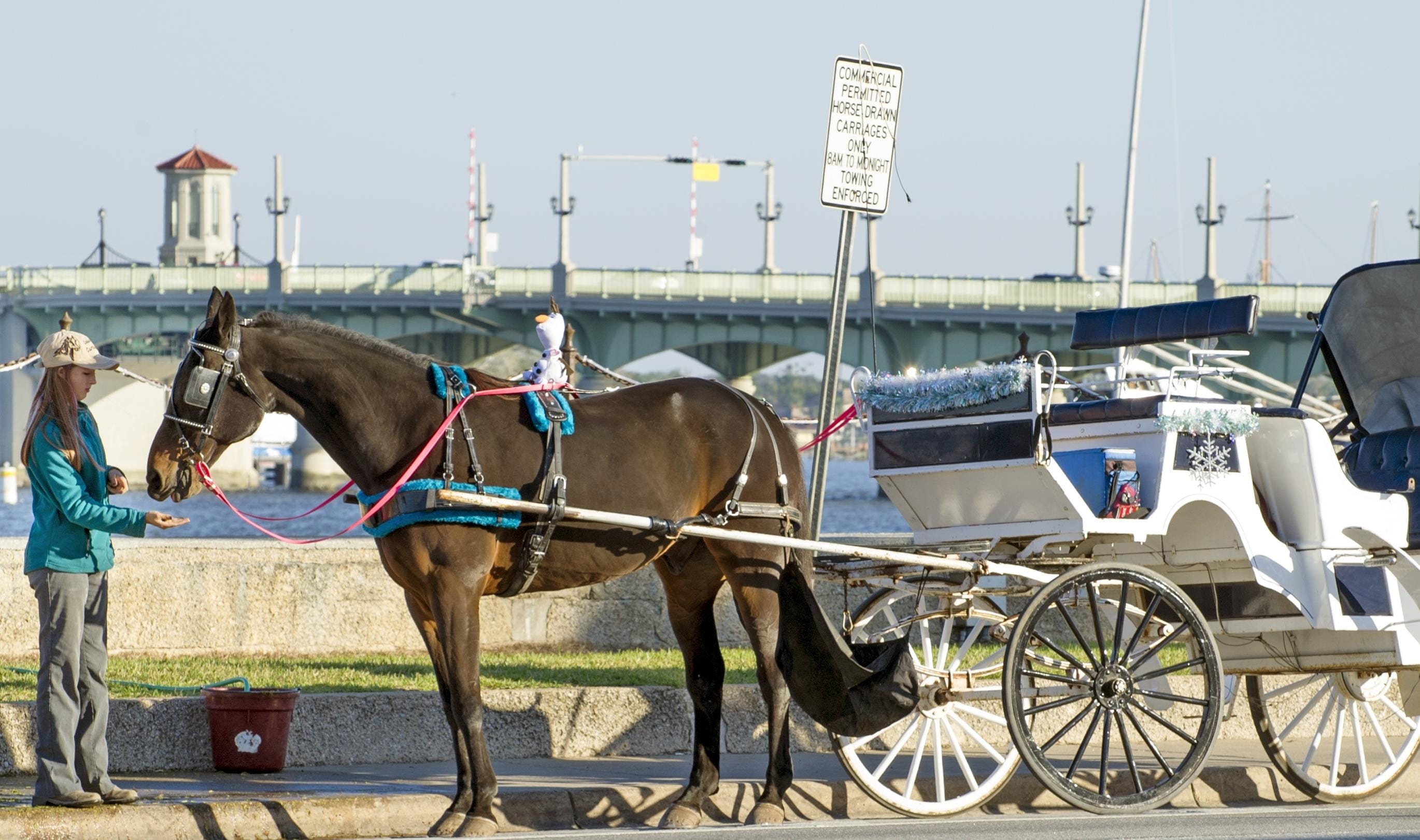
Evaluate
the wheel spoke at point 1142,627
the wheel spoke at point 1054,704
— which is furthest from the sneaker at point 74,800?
the wheel spoke at point 1142,627

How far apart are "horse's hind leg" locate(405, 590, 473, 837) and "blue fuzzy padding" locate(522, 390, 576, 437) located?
0.92 m

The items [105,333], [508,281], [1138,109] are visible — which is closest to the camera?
[1138,109]

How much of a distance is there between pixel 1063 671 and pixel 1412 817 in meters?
1.88

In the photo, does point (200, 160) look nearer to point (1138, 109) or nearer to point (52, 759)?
point (1138, 109)

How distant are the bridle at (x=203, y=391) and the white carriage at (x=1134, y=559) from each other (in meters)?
3.07

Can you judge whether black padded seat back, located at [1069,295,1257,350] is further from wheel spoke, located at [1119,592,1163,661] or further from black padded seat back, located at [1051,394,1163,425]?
wheel spoke, located at [1119,592,1163,661]

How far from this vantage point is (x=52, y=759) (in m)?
7.49

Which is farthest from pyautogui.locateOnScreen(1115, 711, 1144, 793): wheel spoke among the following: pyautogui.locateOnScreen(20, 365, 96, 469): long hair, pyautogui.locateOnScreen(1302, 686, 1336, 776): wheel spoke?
pyautogui.locateOnScreen(20, 365, 96, 469): long hair

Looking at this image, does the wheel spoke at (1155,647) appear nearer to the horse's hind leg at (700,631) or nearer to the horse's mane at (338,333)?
the horse's hind leg at (700,631)

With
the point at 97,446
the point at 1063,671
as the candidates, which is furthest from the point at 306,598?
the point at 1063,671

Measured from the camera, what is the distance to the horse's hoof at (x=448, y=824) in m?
7.54

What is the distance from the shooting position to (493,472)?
772 centimetres

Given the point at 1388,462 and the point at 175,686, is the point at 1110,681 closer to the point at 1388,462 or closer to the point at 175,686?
the point at 1388,462

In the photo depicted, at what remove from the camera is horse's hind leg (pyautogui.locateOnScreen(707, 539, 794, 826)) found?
8328 millimetres
